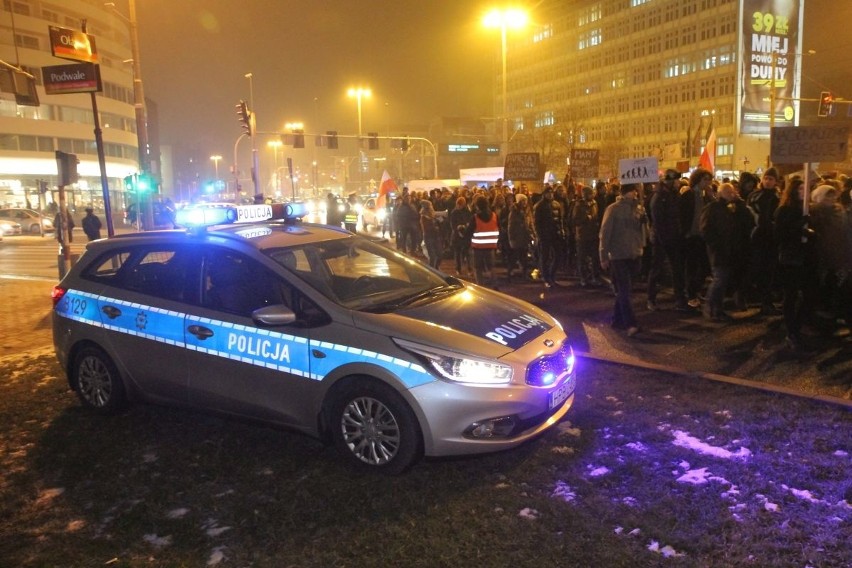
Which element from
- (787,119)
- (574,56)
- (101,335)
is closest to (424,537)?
(101,335)

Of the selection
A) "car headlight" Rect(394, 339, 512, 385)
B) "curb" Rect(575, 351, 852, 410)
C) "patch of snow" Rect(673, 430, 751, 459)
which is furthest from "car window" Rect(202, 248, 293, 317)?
"curb" Rect(575, 351, 852, 410)

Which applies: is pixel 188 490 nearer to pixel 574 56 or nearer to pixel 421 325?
pixel 421 325

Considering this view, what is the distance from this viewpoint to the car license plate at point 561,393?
15.2 ft

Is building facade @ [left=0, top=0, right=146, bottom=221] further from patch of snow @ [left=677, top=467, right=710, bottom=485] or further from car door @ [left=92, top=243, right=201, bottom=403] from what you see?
patch of snow @ [left=677, top=467, right=710, bottom=485]

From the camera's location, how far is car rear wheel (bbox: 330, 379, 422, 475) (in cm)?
438

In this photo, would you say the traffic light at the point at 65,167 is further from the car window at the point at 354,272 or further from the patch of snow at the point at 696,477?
the patch of snow at the point at 696,477

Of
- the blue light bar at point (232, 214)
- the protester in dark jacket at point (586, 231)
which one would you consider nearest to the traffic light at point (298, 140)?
the protester in dark jacket at point (586, 231)

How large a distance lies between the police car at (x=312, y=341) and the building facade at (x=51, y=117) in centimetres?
4489

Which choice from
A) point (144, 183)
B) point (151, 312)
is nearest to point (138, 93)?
point (144, 183)

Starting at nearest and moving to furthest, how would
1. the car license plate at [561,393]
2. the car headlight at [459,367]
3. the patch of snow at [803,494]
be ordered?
the patch of snow at [803,494]
the car headlight at [459,367]
the car license plate at [561,393]

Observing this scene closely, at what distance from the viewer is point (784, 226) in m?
7.27

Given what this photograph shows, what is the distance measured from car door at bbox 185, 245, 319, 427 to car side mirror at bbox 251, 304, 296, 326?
0.53 feet

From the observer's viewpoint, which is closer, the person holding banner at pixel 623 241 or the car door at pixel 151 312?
the car door at pixel 151 312

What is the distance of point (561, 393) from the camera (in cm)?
479
